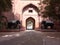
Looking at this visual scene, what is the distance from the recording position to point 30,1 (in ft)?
119

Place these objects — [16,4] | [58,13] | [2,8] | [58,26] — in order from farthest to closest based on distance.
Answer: [16,4], [58,26], [58,13], [2,8]

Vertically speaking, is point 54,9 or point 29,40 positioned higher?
point 54,9

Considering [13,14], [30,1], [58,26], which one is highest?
[30,1]

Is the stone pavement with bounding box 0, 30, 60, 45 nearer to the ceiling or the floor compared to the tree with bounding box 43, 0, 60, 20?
nearer to the floor

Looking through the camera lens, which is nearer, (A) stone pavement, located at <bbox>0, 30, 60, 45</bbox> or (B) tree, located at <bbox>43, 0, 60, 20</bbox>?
(A) stone pavement, located at <bbox>0, 30, 60, 45</bbox>

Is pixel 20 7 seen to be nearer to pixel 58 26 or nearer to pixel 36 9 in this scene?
pixel 36 9

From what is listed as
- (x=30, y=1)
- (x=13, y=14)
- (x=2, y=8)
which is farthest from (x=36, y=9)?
(x=2, y=8)

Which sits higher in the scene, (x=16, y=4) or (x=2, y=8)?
(x=16, y=4)

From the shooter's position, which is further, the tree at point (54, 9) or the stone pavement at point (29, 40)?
the tree at point (54, 9)

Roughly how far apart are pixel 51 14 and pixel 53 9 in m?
0.65

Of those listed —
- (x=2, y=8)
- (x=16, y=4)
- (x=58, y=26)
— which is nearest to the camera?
(x=2, y=8)

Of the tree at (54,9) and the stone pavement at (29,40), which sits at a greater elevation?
the tree at (54,9)

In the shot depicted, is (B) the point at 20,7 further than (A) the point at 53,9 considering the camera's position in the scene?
Yes

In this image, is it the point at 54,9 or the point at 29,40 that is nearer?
the point at 29,40
